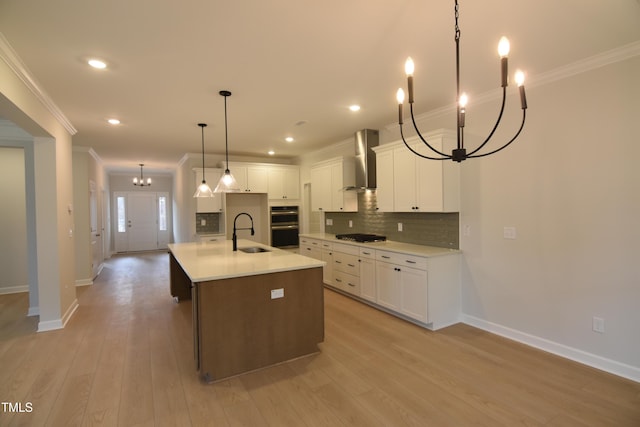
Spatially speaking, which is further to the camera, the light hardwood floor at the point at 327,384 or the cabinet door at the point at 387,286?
the cabinet door at the point at 387,286

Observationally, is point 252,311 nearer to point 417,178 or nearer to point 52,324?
point 417,178

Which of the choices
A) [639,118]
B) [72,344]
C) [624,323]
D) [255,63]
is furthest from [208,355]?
[639,118]

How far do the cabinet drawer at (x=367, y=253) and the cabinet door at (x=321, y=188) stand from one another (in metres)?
1.50

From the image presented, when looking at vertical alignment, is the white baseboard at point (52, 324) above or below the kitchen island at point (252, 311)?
below

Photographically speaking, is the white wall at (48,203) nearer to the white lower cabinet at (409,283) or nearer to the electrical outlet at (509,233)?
the white lower cabinet at (409,283)

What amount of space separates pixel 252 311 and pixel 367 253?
2069mm

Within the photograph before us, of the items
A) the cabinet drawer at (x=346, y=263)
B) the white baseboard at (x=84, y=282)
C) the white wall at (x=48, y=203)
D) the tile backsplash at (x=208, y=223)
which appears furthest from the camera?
the tile backsplash at (x=208, y=223)

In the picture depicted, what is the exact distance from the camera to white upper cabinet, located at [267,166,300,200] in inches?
269

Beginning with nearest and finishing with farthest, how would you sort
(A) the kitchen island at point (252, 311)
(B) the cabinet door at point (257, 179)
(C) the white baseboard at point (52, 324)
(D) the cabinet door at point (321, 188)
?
(A) the kitchen island at point (252, 311), (C) the white baseboard at point (52, 324), (D) the cabinet door at point (321, 188), (B) the cabinet door at point (257, 179)

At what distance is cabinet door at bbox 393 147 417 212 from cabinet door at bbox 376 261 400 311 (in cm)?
79

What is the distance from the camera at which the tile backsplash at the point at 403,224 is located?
12.9 ft

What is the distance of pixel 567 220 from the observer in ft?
9.40

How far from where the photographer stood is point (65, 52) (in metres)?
2.40

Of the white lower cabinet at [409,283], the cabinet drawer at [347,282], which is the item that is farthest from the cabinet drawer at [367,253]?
the cabinet drawer at [347,282]
